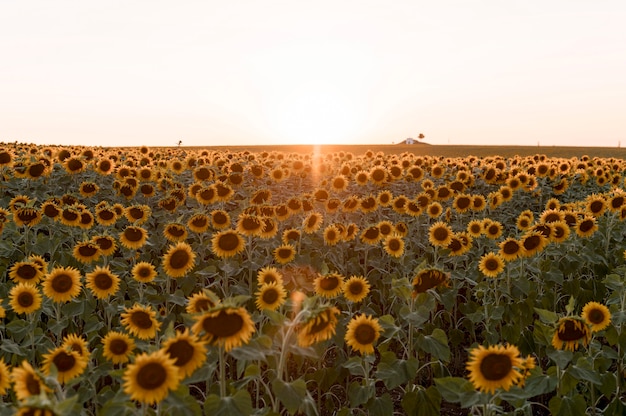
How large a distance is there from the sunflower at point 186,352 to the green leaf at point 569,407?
3120mm

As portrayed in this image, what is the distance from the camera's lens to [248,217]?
7.66 meters

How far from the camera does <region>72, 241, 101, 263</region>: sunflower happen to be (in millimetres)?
7254

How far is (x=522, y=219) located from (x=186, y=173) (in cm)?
995

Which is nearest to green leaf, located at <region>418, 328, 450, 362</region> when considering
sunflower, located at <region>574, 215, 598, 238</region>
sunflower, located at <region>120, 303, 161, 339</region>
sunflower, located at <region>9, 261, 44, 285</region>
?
sunflower, located at <region>120, 303, 161, 339</region>

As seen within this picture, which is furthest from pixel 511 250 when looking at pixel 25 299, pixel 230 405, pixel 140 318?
pixel 25 299

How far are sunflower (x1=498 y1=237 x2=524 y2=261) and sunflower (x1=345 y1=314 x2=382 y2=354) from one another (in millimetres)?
3173

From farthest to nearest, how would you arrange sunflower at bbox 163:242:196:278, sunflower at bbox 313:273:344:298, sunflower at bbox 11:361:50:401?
sunflower at bbox 163:242:196:278, sunflower at bbox 313:273:344:298, sunflower at bbox 11:361:50:401

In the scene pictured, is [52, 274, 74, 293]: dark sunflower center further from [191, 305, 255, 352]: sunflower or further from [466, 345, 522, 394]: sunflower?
[466, 345, 522, 394]: sunflower

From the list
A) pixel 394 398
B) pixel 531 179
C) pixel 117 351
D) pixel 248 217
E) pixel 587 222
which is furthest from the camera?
pixel 531 179

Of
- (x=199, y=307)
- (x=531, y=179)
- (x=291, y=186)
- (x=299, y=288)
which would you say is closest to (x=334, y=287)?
(x=299, y=288)

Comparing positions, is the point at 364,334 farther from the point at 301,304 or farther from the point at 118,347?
the point at 118,347

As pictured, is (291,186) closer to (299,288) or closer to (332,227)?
(332,227)

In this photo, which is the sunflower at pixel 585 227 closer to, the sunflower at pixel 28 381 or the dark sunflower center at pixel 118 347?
the dark sunflower center at pixel 118 347

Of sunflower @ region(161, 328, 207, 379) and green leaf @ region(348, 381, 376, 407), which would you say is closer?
sunflower @ region(161, 328, 207, 379)
